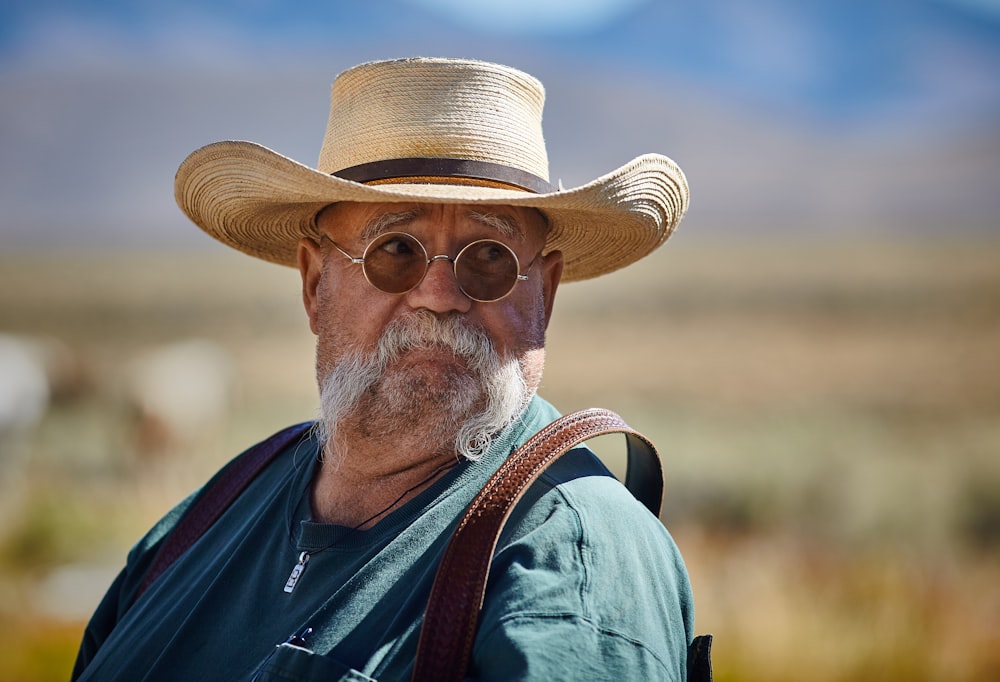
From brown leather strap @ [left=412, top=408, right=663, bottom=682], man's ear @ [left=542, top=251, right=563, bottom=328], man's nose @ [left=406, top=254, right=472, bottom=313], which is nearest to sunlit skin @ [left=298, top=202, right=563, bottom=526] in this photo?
man's nose @ [left=406, top=254, right=472, bottom=313]

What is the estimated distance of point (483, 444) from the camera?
229 centimetres

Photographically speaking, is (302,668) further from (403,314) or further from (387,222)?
(387,222)

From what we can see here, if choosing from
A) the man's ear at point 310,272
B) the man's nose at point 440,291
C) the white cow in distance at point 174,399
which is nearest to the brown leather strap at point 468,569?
the man's nose at point 440,291

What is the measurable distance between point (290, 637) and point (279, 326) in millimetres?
39317

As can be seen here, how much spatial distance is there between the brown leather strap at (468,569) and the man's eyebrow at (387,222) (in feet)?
2.35

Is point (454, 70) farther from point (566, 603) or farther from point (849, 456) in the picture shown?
point (849, 456)

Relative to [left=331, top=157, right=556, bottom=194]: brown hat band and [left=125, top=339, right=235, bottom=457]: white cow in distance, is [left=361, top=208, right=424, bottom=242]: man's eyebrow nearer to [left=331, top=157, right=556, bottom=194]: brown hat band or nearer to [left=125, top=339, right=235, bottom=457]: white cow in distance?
[left=331, top=157, right=556, bottom=194]: brown hat band

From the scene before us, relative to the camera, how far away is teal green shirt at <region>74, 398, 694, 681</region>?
5.74 ft

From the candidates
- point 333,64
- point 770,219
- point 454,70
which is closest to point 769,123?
point 770,219

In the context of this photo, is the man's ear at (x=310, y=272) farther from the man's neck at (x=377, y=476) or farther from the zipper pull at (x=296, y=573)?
the zipper pull at (x=296, y=573)

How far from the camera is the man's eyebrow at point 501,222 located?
7.89 feet

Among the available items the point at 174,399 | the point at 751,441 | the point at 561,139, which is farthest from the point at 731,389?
the point at 561,139

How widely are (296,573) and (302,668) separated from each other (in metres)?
0.33

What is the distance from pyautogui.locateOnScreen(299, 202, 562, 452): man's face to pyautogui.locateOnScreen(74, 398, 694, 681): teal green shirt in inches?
7.3
